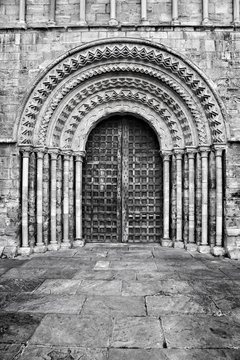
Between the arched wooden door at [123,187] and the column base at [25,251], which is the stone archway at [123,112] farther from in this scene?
the arched wooden door at [123,187]

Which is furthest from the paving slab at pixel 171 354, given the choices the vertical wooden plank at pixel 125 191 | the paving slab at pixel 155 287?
the vertical wooden plank at pixel 125 191

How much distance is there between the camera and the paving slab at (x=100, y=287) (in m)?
4.18

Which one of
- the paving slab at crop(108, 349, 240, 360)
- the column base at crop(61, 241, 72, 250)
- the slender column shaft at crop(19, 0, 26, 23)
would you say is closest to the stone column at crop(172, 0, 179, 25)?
the slender column shaft at crop(19, 0, 26, 23)

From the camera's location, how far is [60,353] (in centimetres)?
262

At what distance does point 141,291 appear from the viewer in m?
4.22

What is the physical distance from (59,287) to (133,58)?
5894 millimetres

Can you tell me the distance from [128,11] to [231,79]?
3330 millimetres

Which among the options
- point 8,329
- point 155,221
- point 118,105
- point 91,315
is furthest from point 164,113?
point 8,329

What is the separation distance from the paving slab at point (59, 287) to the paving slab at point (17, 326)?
80 cm

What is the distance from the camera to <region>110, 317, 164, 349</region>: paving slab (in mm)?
2770

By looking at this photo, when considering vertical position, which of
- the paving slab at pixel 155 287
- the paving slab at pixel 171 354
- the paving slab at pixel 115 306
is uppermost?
the paving slab at pixel 171 354

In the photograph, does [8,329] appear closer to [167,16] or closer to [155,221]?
[155,221]

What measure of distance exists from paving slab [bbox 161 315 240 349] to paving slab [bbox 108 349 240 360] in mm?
80

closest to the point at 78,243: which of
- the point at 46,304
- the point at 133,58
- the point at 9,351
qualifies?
the point at 46,304
